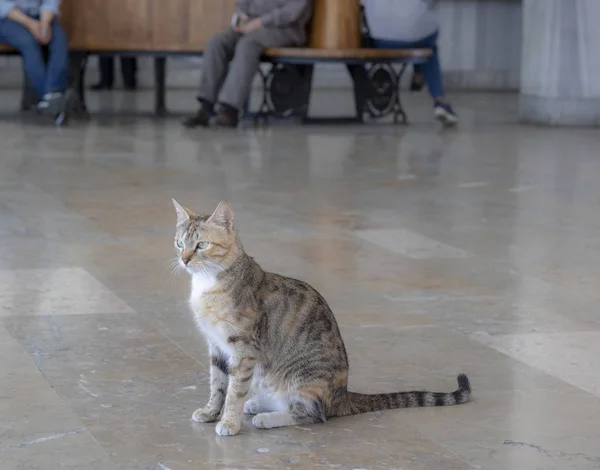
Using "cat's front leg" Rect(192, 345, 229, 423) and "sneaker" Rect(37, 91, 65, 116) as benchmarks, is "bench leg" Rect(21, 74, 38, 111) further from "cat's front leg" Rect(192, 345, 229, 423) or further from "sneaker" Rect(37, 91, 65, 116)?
"cat's front leg" Rect(192, 345, 229, 423)

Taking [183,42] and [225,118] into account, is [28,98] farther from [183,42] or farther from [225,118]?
[225,118]

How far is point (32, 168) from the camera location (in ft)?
27.9

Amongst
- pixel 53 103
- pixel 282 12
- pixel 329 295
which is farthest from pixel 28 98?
pixel 329 295

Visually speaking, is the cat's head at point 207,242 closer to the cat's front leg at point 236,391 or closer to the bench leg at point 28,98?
the cat's front leg at point 236,391

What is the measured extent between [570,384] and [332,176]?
15.8ft

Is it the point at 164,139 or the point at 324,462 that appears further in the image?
the point at 164,139

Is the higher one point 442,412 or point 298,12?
point 298,12

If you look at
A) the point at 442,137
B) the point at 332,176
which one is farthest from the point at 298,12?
the point at 332,176

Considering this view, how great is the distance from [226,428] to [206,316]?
29 centimetres

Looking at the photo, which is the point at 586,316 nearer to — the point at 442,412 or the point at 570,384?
the point at 570,384

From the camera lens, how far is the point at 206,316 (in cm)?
330

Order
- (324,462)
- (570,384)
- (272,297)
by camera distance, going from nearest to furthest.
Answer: (324,462) < (272,297) < (570,384)

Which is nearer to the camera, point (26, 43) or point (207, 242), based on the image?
point (207, 242)

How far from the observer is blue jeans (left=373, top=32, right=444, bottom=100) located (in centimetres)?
1225
